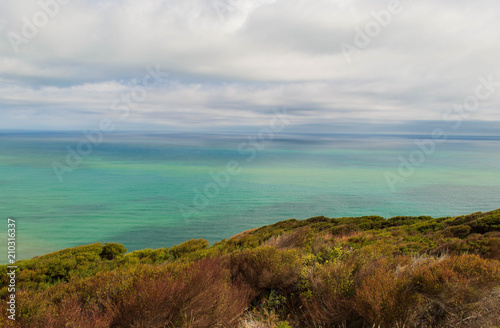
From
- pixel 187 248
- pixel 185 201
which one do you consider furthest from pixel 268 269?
pixel 185 201

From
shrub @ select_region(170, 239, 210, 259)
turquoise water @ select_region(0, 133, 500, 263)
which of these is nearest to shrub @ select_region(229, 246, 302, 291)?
shrub @ select_region(170, 239, 210, 259)

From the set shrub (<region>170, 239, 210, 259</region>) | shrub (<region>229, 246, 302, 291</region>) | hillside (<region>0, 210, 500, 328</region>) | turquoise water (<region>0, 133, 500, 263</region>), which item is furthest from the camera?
turquoise water (<region>0, 133, 500, 263</region>)

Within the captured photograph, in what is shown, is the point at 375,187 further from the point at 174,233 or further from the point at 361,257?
the point at 361,257

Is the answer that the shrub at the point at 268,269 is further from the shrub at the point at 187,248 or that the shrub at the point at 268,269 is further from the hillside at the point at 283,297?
the shrub at the point at 187,248

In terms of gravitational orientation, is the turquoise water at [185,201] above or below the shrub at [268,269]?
below

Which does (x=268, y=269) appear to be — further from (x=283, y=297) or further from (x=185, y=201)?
(x=185, y=201)

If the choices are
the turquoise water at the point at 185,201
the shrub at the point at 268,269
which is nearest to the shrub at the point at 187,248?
the shrub at the point at 268,269

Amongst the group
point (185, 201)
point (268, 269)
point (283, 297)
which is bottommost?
point (185, 201)

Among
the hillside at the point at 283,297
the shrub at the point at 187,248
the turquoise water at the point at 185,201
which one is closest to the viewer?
the hillside at the point at 283,297

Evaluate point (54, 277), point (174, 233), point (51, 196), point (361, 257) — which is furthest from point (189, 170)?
point (361, 257)

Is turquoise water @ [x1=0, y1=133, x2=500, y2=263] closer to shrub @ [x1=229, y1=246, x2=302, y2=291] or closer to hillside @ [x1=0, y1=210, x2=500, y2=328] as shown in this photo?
shrub @ [x1=229, y1=246, x2=302, y2=291]

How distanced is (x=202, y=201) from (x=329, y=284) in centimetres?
3361

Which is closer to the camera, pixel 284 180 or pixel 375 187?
pixel 375 187

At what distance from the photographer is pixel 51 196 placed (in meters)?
36.8
